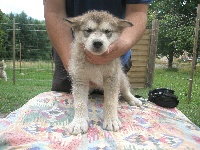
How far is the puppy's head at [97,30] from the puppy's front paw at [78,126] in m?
A: 0.44

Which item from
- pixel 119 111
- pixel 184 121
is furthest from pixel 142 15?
pixel 184 121

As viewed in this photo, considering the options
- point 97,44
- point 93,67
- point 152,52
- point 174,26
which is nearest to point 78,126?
point 93,67

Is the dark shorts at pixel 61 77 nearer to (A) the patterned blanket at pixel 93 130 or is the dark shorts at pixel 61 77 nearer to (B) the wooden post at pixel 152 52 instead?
(A) the patterned blanket at pixel 93 130

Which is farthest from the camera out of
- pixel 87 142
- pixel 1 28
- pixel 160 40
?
pixel 1 28

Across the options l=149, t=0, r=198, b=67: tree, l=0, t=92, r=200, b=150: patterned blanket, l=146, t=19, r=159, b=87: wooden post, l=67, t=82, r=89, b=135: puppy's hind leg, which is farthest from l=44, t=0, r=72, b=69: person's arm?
l=149, t=0, r=198, b=67: tree

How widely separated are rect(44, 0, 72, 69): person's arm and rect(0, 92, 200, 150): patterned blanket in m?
0.36

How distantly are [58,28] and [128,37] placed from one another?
53 cm

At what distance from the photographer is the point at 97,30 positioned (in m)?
1.87

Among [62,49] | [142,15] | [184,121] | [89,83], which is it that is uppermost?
[142,15]

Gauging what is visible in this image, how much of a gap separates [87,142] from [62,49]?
0.77 meters

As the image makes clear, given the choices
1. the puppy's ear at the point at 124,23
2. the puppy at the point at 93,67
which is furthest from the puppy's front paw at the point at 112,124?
the puppy's ear at the point at 124,23

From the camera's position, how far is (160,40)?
8695mm

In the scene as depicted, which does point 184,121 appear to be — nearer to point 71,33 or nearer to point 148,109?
point 148,109

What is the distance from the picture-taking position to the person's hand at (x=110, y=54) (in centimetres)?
186
